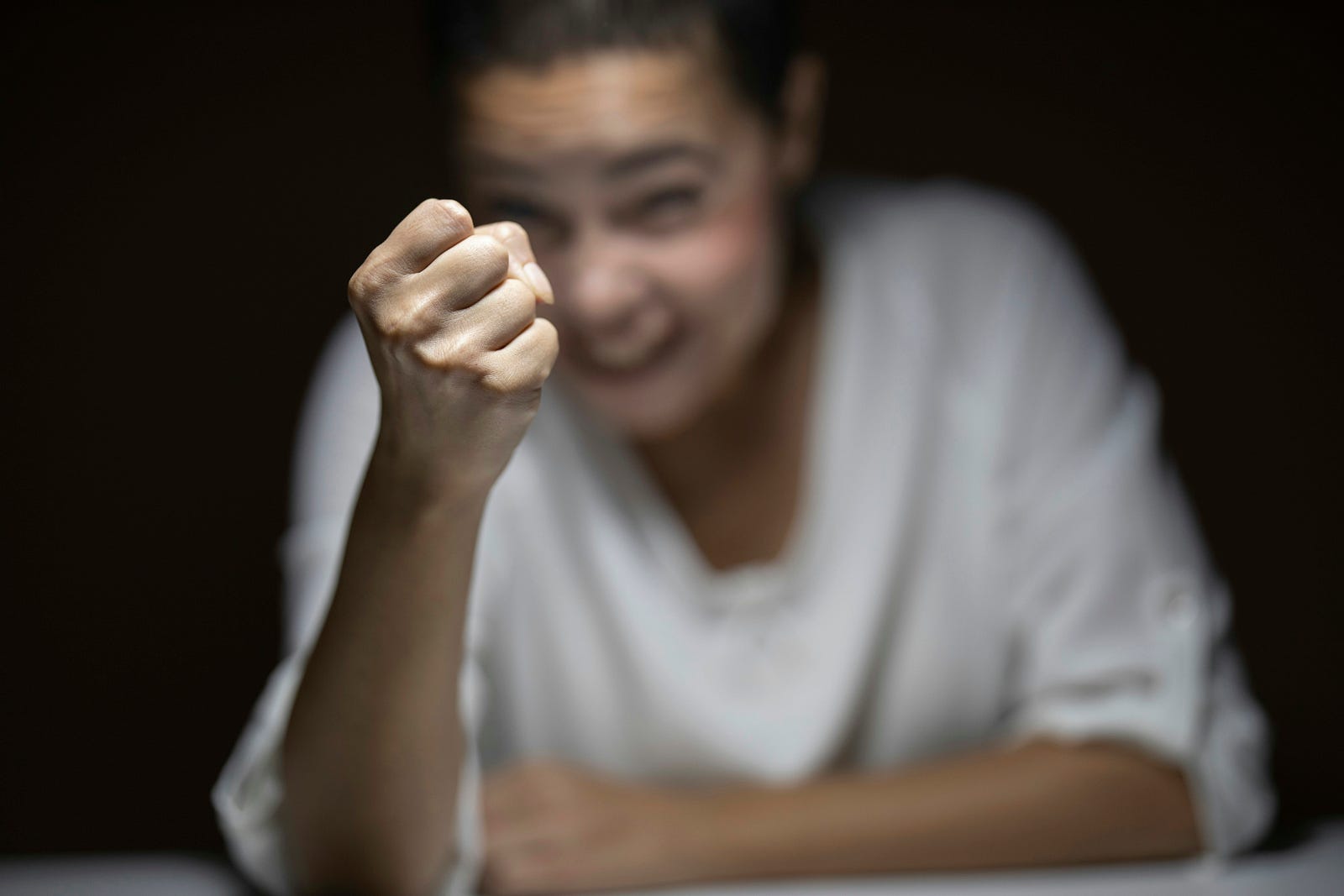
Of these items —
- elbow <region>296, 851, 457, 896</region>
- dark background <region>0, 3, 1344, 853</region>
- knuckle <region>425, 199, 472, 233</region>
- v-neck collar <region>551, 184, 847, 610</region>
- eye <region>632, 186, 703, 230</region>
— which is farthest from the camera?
dark background <region>0, 3, 1344, 853</region>

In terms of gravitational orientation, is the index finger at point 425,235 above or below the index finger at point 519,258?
above

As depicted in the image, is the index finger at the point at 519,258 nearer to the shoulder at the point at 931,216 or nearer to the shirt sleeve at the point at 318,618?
the shirt sleeve at the point at 318,618

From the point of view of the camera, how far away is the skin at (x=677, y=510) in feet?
1.63

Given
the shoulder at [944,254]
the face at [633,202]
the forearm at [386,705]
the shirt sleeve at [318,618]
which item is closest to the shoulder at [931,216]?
the shoulder at [944,254]

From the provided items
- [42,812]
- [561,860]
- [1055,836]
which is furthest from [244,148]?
[1055,836]

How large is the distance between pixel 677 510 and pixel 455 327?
0.43 m

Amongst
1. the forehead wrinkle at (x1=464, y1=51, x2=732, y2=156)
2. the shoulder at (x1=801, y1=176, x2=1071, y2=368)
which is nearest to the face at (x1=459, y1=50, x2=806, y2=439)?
the forehead wrinkle at (x1=464, y1=51, x2=732, y2=156)

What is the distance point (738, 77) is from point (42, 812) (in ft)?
1.89

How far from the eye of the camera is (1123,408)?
781mm

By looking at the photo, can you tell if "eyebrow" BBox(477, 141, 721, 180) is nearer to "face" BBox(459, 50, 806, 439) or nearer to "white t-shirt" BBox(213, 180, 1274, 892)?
"face" BBox(459, 50, 806, 439)

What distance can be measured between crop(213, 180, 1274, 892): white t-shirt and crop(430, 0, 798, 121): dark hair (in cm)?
15

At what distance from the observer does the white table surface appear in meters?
0.64

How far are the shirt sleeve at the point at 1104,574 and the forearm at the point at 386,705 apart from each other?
1.03ft

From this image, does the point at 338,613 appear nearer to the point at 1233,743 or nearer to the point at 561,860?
the point at 561,860
